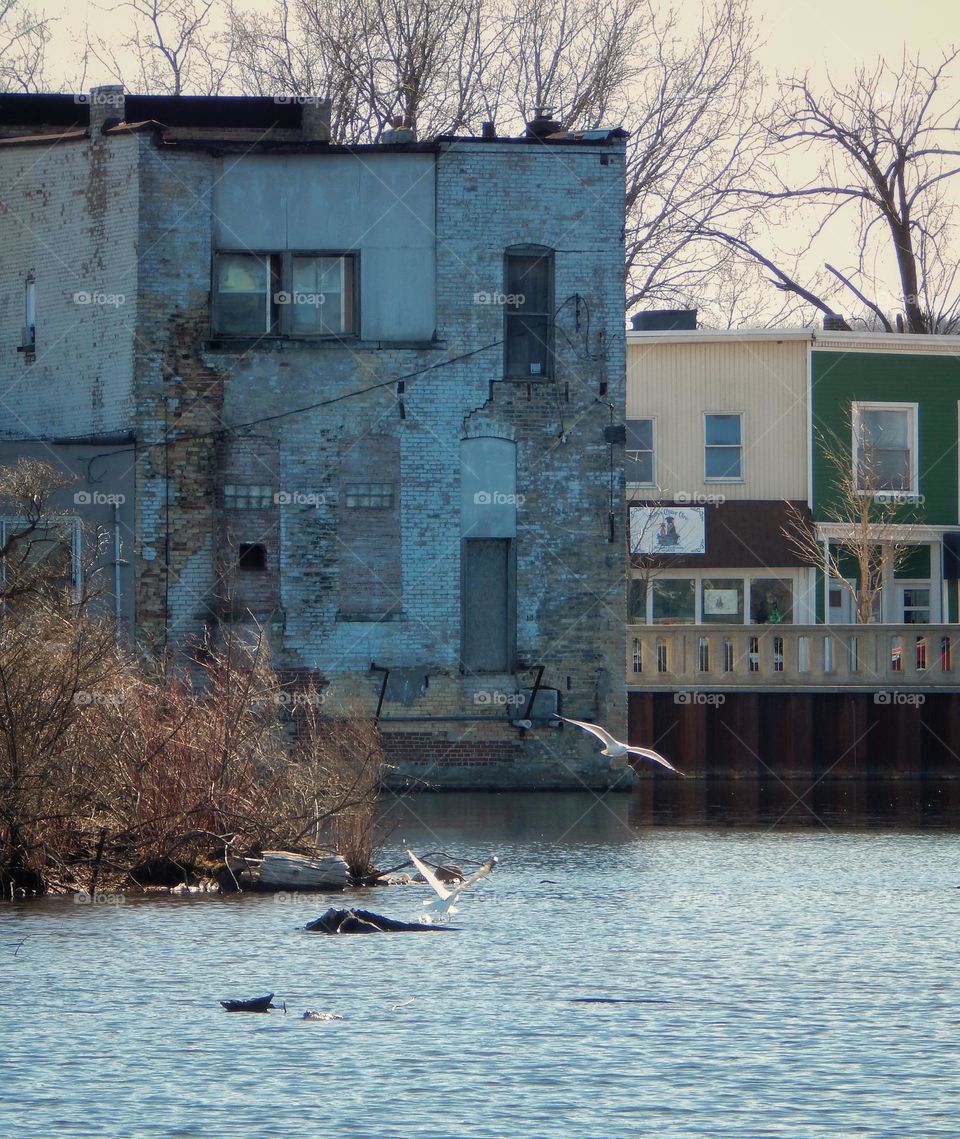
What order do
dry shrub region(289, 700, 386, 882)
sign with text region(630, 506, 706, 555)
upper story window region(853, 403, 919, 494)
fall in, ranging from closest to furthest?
dry shrub region(289, 700, 386, 882)
sign with text region(630, 506, 706, 555)
upper story window region(853, 403, 919, 494)

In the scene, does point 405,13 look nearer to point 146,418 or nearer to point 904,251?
point 904,251

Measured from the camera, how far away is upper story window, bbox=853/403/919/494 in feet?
143

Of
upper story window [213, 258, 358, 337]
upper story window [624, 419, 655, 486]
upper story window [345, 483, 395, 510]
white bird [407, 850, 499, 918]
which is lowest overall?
white bird [407, 850, 499, 918]

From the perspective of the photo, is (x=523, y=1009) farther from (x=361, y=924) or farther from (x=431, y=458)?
(x=431, y=458)

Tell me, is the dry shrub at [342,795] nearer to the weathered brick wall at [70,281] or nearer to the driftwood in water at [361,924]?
the driftwood in water at [361,924]

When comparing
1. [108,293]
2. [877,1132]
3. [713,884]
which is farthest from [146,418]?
[877,1132]

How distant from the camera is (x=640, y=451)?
4453cm

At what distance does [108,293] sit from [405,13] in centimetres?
1562

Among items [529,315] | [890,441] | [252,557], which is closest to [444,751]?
[252,557]

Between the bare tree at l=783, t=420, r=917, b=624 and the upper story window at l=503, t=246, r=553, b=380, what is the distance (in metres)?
12.1

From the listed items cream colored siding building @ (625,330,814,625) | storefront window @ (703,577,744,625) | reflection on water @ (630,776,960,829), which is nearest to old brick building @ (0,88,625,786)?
reflection on water @ (630,776,960,829)

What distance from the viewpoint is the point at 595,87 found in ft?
147

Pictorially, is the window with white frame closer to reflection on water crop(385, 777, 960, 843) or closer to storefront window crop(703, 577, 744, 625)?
storefront window crop(703, 577, 744, 625)

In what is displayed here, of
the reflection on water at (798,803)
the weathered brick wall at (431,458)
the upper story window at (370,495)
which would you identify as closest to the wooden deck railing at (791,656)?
the reflection on water at (798,803)
